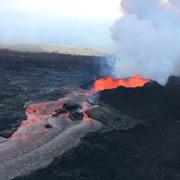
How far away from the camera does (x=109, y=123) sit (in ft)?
128

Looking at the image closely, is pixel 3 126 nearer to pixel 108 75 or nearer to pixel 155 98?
pixel 155 98

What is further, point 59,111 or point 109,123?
point 59,111

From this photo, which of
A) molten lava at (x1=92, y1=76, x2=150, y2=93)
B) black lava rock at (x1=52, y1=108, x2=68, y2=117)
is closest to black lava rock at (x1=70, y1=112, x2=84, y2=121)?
black lava rock at (x1=52, y1=108, x2=68, y2=117)

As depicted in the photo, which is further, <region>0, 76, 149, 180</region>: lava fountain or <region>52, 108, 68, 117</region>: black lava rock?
<region>52, 108, 68, 117</region>: black lava rock

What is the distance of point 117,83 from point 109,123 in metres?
17.1

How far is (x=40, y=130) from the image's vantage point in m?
35.3

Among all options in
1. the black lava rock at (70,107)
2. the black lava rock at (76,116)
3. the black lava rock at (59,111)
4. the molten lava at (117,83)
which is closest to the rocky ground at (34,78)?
the molten lava at (117,83)

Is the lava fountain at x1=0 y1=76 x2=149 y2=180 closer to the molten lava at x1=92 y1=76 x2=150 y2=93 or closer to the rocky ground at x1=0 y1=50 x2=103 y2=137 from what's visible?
the rocky ground at x1=0 y1=50 x2=103 y2=137

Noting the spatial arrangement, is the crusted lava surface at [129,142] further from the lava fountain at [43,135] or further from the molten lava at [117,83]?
the molten lava at [117,83]

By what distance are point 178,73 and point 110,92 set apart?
19757 millimetres

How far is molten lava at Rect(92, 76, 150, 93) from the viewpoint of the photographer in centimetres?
5410

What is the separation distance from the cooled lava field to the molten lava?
4.25ft

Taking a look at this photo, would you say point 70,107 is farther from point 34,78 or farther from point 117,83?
point 34,78

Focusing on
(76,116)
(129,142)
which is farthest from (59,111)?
(129,142)
